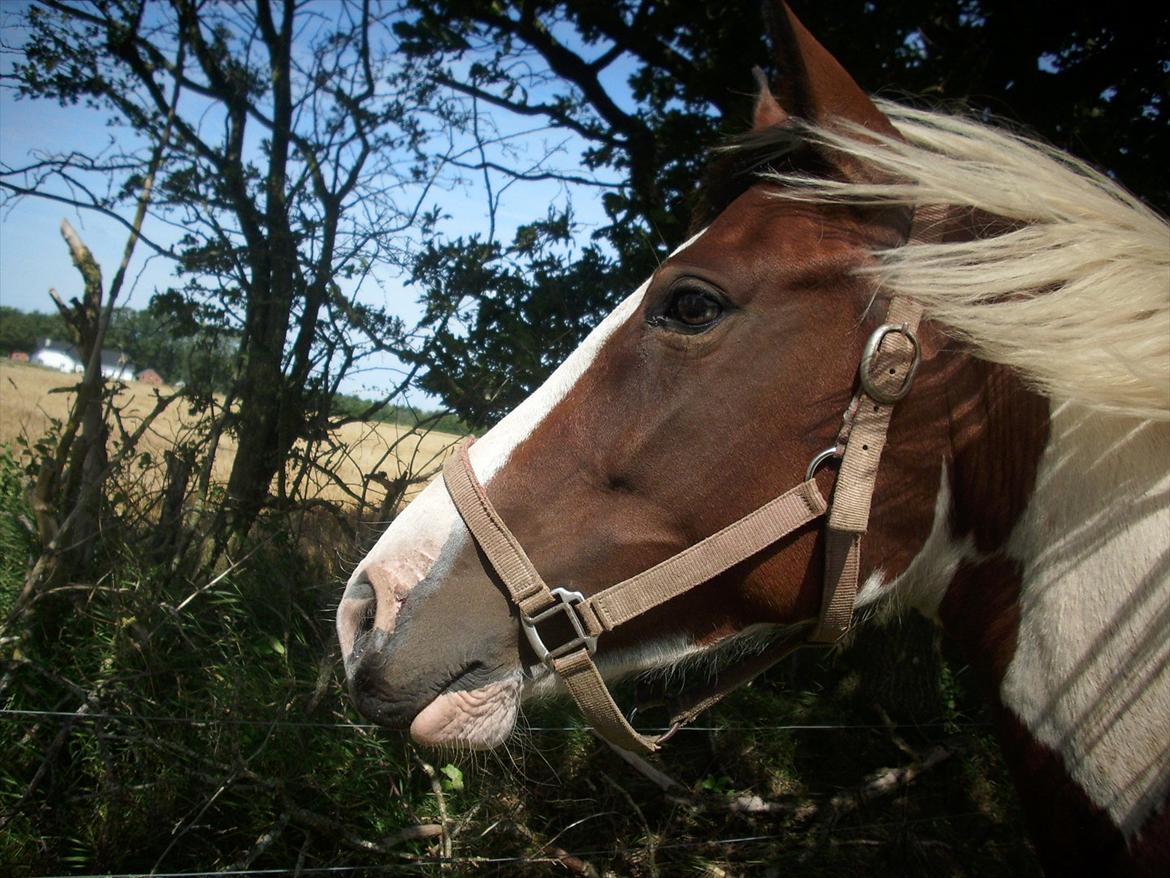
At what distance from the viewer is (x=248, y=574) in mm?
3555

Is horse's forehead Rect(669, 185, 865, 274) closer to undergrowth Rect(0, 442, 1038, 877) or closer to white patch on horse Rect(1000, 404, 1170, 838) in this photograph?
white patch on horse Rect(1000, 404, 1170, 838)

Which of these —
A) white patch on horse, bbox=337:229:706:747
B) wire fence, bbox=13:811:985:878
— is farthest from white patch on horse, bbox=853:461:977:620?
wire fence, bbox=13:811:985:878

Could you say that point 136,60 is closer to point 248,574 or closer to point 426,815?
point 248,574

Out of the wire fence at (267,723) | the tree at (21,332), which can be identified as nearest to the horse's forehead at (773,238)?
the wire fence at (267,723)

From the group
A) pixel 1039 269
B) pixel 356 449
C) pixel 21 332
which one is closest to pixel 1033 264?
pixel 1039 269

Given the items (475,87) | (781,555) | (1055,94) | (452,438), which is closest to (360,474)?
(452,438)

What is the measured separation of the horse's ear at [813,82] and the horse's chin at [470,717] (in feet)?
4.02

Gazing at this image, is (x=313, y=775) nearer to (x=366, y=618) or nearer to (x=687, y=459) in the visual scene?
(x=366, y=618)

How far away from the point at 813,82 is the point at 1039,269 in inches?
20.6

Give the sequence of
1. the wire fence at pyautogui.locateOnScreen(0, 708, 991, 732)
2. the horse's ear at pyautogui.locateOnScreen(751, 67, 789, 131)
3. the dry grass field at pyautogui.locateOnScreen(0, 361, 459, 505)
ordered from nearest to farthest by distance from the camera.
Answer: the horse's ear at pyautogui.locateOnScreen(751, 67, 789, 131) < the wire fence at pyautogui.locateOnScreen(0, 708, 991, 732) < the dry grass field at pyautogui.locateOnScreen(0, 361, 459, 505)

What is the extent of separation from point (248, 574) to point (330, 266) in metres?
1.58

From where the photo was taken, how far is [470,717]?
4.47 ft

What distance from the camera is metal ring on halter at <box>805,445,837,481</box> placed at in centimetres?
128

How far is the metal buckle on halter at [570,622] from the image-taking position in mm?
1344
